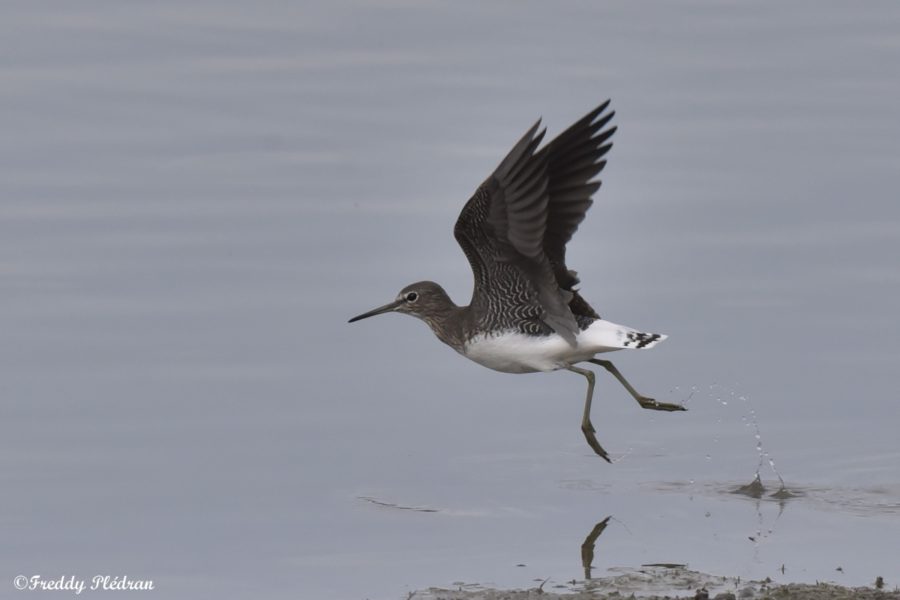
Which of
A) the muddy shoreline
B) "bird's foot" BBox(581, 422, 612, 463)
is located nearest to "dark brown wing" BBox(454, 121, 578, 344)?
"bird's foot" BBox(581, 422, 612, 463)

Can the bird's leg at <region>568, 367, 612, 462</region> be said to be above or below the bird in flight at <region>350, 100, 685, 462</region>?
below

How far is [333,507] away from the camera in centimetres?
1048

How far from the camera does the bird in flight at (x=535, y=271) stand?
10.2 metres

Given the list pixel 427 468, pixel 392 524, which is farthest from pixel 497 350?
pixel 392 524

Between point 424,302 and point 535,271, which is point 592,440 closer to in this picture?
point 535,271

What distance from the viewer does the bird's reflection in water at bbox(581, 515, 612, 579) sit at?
9477mm

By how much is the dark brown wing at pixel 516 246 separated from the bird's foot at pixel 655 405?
2.06ft

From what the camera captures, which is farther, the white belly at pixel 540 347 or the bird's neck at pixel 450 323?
the bird's neck at pixel 450 323

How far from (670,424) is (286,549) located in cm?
318

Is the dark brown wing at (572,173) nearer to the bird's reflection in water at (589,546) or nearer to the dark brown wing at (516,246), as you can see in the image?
the dark brown wing at (516,246)

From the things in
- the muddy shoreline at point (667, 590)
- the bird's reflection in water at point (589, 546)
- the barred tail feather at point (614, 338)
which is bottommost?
the muddy shoreline at point (667, 590)

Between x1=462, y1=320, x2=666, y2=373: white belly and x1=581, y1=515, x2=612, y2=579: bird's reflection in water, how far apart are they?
1.24 meters

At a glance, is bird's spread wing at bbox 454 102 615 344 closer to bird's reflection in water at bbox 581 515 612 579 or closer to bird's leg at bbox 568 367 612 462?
bird's leg at bbox 568 367 612 462

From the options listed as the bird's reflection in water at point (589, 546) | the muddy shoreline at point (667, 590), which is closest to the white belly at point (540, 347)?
the bird's reflection in water at point (589, 546)
